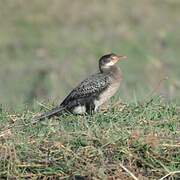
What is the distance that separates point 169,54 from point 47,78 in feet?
10.1

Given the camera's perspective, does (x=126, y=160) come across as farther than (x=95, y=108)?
No

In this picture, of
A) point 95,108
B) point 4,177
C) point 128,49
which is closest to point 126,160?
point 4,177

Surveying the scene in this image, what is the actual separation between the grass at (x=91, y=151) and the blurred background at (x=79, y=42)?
5111 millimetres

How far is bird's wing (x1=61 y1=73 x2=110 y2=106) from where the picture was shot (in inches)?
342

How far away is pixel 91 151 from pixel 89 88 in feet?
6.73

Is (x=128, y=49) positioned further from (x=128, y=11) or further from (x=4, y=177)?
(x=4, y=177)

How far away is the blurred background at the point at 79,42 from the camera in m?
14.7

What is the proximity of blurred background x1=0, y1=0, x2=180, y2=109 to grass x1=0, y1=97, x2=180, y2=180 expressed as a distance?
511 centimetres

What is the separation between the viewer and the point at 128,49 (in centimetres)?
1697

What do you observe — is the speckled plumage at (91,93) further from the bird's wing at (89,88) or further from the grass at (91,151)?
the grass at (91,151)

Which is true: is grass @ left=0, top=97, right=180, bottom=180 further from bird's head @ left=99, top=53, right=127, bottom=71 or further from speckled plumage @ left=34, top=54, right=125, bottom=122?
bird's head @ left=99, top=53, right=127, bottom=71

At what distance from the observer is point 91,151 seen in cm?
677

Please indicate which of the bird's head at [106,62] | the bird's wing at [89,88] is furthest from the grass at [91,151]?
the bird's head at [106,62]

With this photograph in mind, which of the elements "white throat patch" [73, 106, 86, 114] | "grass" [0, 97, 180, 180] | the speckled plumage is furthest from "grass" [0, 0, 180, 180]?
"white throat patch" [73, 106, 86, 114]
